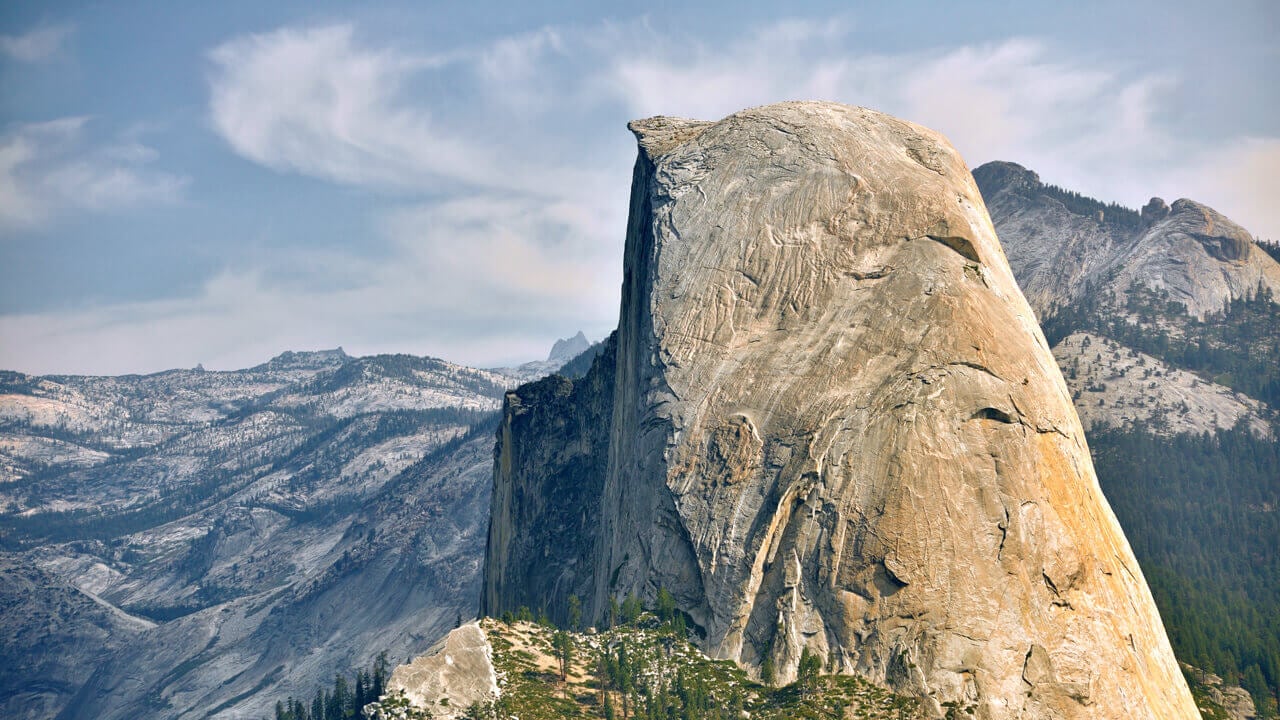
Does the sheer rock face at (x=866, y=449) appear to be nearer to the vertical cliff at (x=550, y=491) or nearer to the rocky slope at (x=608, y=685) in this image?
the rocky slope at (x=608, y=685)

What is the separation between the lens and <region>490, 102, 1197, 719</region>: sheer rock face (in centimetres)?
6738

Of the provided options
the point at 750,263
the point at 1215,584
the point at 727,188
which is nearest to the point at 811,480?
the point at 750,263

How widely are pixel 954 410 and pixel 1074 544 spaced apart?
35.3ft

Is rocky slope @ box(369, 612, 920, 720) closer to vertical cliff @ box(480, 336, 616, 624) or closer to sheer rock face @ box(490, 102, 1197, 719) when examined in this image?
sheer rock face @ box(490, 102, 1197, 719)

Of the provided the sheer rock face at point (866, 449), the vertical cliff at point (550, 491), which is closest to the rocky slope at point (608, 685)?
the sheer rock face at point (866, 449)

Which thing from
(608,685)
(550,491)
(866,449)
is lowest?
(608,685)

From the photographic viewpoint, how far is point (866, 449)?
7262 cm

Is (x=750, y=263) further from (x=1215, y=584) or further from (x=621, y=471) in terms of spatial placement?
(x=1215, y=584)

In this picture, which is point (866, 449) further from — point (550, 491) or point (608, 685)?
point (550, 491)

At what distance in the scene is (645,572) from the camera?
8162 cm

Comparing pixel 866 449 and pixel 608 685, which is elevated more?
pixel 866 449

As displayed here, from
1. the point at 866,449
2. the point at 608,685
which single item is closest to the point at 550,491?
the point at 608,685

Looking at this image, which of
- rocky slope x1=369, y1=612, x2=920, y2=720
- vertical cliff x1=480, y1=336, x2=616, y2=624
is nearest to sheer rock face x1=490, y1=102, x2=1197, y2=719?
rocky slope x1=369, y1=612, x2=920, y2=720

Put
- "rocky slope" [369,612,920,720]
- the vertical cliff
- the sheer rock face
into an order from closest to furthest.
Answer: "rocky slope" [369,612,920,720]
the sheer rock face
the vertical cliff
